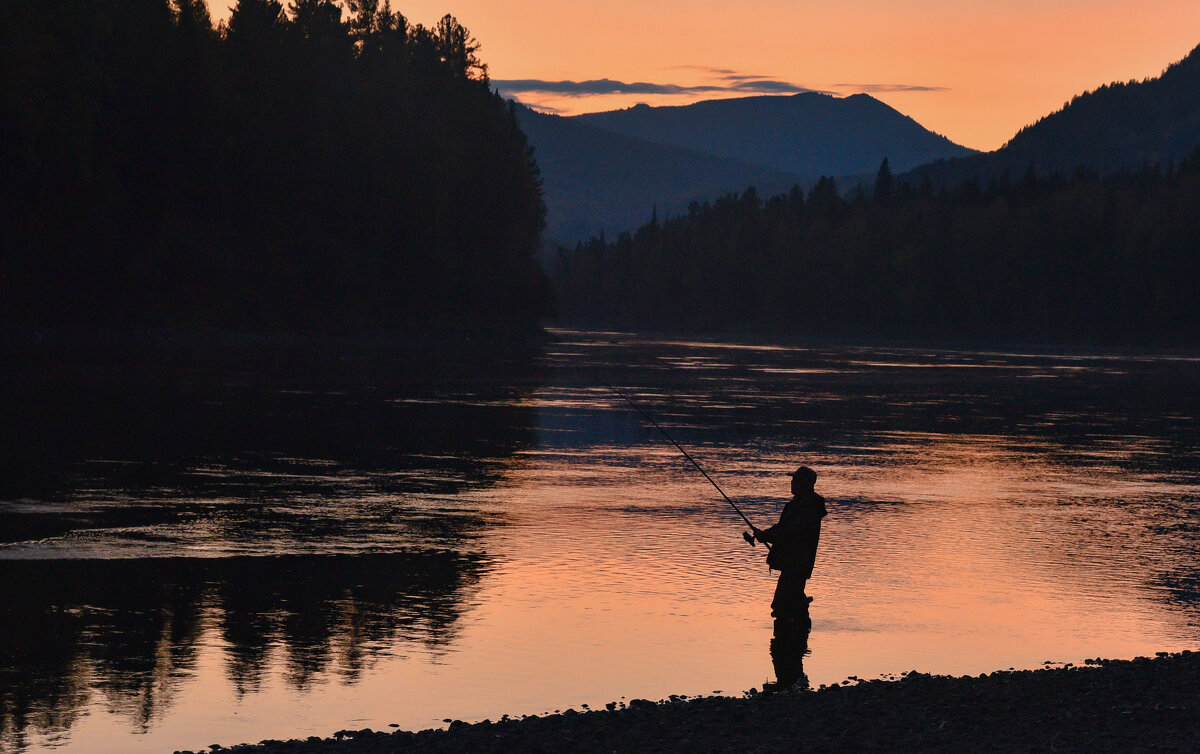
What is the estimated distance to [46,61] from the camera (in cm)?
7825

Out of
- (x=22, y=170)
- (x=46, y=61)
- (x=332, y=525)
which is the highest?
(x=46, y=61)

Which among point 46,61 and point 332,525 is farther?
point 46,61

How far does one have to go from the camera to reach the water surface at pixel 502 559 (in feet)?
39.9

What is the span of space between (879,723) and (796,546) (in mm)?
4331

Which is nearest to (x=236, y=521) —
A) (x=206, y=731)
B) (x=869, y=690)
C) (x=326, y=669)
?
(x=326, y=669)

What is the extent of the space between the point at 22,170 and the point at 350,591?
68.1 metres

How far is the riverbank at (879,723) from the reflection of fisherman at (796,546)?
9.44 ft

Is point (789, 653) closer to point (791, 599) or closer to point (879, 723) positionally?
point (791, 599)

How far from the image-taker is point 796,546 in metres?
14.6

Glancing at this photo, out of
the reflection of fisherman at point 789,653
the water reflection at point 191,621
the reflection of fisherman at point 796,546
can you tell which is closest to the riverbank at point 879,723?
the reflection of fisherman at point 789,653

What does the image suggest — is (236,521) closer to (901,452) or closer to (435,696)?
(435,696)

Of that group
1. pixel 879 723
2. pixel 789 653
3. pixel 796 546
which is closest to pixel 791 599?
pixel 796 546

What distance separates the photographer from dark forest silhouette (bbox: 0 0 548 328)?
7900cm

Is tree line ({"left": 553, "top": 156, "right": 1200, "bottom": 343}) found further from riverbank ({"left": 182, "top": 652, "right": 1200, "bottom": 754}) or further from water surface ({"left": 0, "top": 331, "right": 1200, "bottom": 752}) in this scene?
riverbank ({"left": 182, "top": 652, "right": 1200, "bottom": 754})
